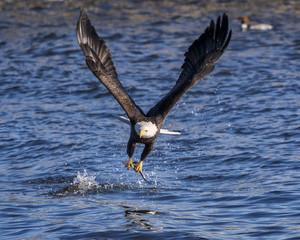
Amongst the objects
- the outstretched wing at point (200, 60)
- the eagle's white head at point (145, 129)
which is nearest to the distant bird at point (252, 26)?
the outstretched wing at point (200, 60)

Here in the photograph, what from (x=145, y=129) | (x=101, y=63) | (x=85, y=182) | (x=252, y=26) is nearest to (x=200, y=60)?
(x=101, y=63)

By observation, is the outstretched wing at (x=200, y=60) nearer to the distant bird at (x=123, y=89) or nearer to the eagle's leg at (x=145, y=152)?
the distant bird at (x=123, y=89)

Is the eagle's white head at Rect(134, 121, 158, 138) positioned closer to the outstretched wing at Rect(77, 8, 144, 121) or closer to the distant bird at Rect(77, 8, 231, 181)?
the distant bird at Rect(77, 8, 231, 181)

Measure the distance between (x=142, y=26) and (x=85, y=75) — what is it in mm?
4967

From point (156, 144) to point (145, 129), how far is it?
281cm

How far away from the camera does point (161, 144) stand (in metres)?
9.46

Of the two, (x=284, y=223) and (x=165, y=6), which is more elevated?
(x=165, y=6)

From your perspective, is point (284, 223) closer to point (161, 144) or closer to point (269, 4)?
point (161, 144)

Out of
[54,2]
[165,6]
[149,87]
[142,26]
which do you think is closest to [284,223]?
[149,87]

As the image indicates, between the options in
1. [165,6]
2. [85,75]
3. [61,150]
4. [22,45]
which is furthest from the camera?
[165,6]

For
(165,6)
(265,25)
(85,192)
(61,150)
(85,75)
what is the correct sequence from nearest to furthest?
(85,192) → (61,150) → (85,75) → (265,25) → (165,6)

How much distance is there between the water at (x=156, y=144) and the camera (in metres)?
6.36

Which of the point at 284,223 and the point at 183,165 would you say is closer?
the point at 284,223

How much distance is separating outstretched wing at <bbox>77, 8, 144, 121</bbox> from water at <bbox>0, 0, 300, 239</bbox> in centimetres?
109
